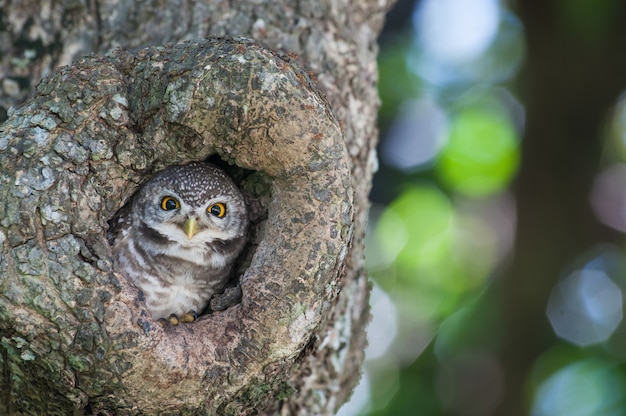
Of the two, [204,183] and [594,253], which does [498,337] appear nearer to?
[594,253]

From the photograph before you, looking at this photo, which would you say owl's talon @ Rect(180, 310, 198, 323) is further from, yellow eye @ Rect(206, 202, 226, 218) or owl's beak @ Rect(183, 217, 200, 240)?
yellow eye @ Rect(206, 202, 226, 218)

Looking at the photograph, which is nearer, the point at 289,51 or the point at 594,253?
the point at 289,51

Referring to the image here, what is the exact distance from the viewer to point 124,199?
3.03 m

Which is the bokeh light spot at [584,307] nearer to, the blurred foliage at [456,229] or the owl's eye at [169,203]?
the blurred foliage at [456,229]

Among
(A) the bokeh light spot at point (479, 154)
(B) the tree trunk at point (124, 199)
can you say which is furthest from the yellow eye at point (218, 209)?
(A) the bokeh light spot at point (479, 154)

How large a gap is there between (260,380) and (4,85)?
174 centimetres

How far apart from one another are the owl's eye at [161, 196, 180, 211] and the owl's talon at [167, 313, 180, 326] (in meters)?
0.44

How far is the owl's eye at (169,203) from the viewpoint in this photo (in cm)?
338

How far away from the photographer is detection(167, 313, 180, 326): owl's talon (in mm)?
3131

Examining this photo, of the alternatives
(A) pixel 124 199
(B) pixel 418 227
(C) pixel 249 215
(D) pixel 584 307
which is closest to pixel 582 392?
(D) pixel 584 307

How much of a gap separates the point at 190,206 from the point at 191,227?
84 mm

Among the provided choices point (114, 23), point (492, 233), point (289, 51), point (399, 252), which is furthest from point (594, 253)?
point (114, 23)

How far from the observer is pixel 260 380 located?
2.90m

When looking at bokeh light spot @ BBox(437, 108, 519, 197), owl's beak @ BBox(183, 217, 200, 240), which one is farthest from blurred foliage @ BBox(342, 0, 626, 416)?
owl's beak @ BBox(183, 217, 200, 240)
